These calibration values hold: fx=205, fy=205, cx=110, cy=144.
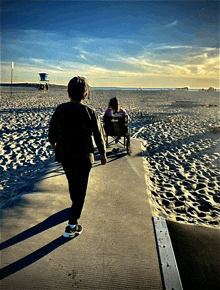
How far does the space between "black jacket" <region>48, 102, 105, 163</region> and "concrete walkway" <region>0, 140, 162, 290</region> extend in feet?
3.16

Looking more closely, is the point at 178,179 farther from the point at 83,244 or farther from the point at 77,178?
the point at 77,178

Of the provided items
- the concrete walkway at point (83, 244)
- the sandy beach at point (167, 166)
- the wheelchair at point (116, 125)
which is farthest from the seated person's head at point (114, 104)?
the concrete walkway at point (83, 244)

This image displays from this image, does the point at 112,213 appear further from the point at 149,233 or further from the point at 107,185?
the point at 107,185

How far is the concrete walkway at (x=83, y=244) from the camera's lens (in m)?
1.91

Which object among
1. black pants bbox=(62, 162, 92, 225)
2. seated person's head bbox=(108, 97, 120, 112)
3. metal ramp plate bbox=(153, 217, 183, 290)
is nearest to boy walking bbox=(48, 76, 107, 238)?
black pants bbox=(62, 162, 92, 225)

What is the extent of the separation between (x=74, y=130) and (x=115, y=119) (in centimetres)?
331

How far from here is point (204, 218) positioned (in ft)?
10.6

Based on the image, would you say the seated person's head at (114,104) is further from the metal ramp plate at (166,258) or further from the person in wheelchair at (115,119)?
the metal ramp plate at (166,258)

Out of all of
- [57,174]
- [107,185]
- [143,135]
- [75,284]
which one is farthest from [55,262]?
[143,135]

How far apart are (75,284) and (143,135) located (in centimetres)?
715

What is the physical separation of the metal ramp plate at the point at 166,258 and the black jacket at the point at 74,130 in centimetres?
127

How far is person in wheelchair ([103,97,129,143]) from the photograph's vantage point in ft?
17.2

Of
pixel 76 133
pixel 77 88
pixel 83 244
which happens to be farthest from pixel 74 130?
pixel 83 244

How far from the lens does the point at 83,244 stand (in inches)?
90.3
